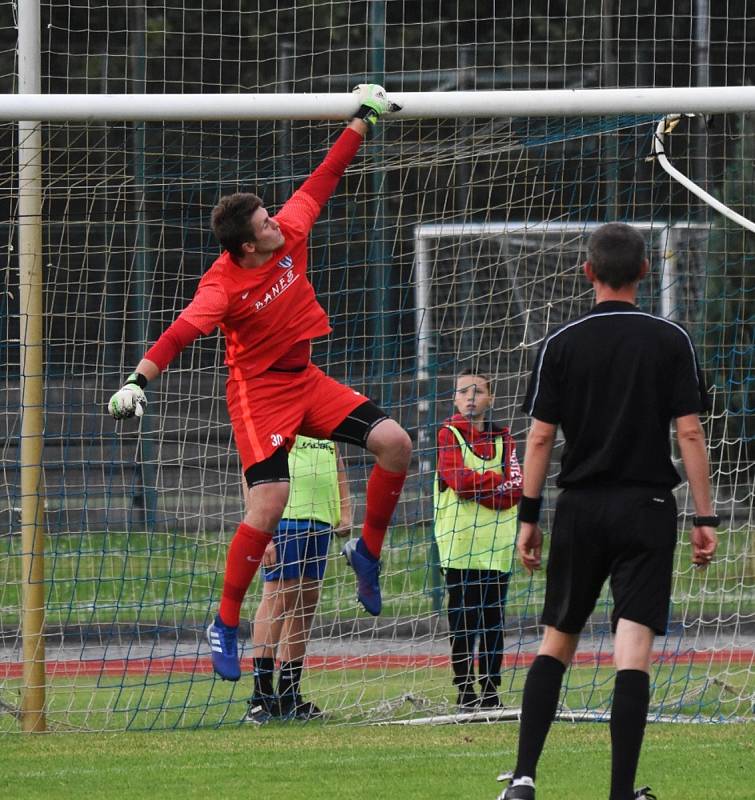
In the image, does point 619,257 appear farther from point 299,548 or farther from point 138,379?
point 299,548

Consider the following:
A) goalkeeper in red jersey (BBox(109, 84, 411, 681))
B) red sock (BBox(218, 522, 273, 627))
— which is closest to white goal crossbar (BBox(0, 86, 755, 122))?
goalkeeper in red jersey (BBox(109, 84, 411, 681))

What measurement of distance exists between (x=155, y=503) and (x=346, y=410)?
3264 mm

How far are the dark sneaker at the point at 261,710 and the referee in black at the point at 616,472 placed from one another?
306cm

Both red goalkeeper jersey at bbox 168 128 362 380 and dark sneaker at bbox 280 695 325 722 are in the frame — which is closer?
red goalkeeper jersey at bbox 168 128 362 380

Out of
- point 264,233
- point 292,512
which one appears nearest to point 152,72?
point 292,512

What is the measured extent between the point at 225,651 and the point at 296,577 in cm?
159

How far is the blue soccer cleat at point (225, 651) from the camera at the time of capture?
21.1 feet

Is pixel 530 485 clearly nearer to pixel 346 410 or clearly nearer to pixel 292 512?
pixel 346 410

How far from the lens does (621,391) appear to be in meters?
4.95

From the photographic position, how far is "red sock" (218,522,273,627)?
21.5 feet

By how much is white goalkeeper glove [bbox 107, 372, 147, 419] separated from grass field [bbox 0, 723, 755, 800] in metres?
1.58

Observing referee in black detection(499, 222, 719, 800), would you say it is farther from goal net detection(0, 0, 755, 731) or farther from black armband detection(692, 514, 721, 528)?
goal net detection(0, 0, 755, 731)

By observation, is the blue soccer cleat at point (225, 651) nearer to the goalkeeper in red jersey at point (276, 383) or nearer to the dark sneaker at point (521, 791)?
the goalkeeper in red jersey at point (276, 383)

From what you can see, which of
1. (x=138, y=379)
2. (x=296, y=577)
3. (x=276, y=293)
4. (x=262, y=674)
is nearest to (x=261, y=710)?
(x=262, y=674)
